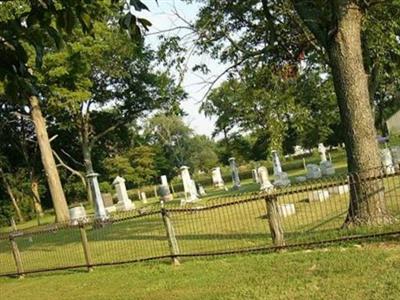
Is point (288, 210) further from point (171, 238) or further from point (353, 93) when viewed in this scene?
point (353, 93)

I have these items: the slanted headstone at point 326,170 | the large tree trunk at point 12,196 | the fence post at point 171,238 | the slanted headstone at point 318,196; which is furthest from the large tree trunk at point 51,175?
the fence post at point 171,238

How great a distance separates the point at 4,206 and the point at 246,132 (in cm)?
3185

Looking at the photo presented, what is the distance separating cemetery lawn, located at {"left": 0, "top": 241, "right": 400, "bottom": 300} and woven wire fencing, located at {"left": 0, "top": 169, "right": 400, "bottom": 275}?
542 millimetres

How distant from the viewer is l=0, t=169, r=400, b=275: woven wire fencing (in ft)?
33.5

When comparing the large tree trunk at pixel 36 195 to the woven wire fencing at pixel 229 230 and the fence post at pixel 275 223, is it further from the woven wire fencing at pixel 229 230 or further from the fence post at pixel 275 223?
the fence post at pixel 275 223

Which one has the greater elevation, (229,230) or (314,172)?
(229,230)

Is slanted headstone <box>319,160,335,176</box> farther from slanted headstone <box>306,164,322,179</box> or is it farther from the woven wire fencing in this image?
the woven wire fencing

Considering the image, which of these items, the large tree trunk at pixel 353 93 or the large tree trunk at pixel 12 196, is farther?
the large tree trunk at pixel 12 196

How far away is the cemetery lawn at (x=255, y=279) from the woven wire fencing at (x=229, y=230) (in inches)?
21.3

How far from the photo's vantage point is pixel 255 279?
330 inches

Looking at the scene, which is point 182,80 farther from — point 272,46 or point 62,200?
point 62,200

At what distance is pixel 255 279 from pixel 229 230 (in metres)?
5.83

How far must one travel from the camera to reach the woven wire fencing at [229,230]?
33.5ft

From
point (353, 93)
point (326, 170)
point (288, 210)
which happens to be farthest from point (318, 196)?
point (326, 170)
